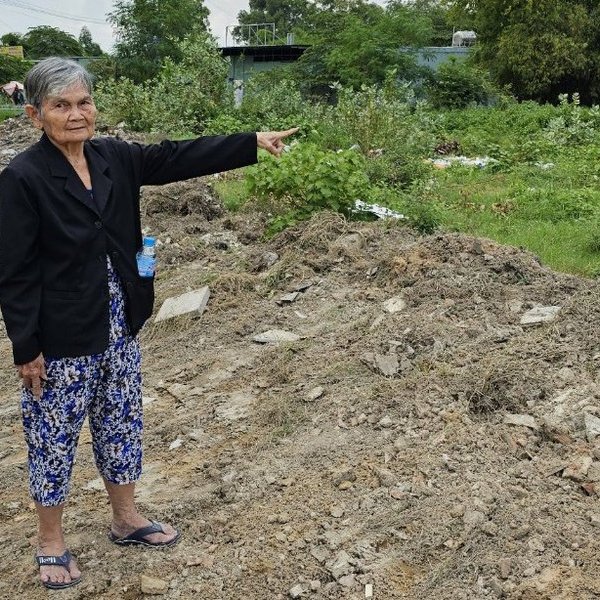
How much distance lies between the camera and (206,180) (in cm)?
945

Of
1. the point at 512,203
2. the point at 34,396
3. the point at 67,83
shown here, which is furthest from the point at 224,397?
the point at 512,203

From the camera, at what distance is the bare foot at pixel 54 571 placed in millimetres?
2771

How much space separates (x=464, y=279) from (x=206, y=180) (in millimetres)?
5371

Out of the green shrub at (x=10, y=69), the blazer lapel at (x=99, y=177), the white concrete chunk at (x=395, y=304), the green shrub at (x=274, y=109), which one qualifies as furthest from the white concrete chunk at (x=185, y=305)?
the green shrub at (x=10, y=69)

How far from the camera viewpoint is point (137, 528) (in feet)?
9.76

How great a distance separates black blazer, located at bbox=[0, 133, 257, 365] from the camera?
239 centimetres

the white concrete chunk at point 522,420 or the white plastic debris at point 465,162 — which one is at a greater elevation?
the white plastic debris at point 465,162

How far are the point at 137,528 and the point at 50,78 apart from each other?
1.71 metres

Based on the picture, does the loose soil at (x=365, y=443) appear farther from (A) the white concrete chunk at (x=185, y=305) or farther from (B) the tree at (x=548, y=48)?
(B) the tree at (x=548, y=48)

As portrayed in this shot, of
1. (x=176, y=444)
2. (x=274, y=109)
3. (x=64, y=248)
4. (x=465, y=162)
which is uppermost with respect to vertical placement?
(x=274, y=109)

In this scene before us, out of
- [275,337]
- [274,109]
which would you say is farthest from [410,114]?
[275,337]

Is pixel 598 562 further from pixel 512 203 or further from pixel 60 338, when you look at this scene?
pixel 512 203

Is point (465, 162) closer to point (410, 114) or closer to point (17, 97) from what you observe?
point (410, 114)

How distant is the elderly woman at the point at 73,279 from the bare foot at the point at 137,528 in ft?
0.38
